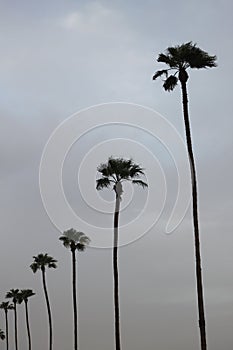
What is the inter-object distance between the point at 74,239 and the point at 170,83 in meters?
36.8

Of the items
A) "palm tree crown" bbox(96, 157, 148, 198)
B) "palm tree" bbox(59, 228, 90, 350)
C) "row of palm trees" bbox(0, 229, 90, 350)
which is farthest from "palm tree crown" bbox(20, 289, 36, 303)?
"palm tree crown" bbox(96, 157, 148, 198)

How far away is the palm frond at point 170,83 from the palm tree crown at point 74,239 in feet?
117

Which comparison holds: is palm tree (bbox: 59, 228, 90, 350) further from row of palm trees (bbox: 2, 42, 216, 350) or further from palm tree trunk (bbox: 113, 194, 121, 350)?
palm tree trunk (bbox: 113, 194, 121, 350)

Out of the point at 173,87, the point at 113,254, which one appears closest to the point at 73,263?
the point at 113,254

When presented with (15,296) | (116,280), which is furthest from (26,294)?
Answer: (116,280)

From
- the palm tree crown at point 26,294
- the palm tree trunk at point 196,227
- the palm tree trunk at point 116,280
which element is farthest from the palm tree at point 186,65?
the palm tree crown at point 26,294

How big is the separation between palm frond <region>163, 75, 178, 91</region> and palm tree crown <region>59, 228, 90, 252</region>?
117 feet

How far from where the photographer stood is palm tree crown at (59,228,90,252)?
71.5m

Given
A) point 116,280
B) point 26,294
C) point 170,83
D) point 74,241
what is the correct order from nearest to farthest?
point 170,83, point 116,280, point 74,241, point 26,294

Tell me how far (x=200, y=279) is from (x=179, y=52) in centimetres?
1256

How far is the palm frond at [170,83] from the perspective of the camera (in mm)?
37875

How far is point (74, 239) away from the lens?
236ft

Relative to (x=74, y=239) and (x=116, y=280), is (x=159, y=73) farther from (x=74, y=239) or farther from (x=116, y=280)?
(x=74, y=239)

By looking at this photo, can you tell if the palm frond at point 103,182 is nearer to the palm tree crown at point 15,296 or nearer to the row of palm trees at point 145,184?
the row of palm trees at point 145,184
